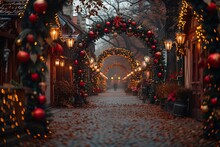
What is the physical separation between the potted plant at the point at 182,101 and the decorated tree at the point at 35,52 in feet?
24.1

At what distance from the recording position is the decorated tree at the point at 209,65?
9930 millimetres

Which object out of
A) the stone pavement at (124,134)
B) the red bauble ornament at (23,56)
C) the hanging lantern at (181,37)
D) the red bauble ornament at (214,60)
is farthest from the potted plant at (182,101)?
the red bauble ornament at (23,56)

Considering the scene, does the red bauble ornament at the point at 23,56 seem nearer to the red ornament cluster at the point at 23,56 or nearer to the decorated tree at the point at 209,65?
the red ornament cluster at the point at 23,56

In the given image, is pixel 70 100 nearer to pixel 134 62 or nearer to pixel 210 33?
pixel 210 33

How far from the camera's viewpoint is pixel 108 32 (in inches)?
1014

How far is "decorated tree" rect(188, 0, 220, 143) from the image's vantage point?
9.93 m

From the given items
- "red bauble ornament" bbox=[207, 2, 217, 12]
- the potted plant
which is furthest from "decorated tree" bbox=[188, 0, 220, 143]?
the potted plant

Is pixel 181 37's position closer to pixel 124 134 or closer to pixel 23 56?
pixel 124 134

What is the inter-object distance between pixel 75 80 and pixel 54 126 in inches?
464

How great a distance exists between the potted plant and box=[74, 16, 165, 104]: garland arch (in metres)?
8.25

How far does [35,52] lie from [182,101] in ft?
28.3

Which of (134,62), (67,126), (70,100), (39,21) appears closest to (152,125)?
(67,126)

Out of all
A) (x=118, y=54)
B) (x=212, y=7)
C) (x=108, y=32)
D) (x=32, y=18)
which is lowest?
(x=32, y=18)

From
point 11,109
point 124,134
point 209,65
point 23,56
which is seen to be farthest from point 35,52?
point 209,65
